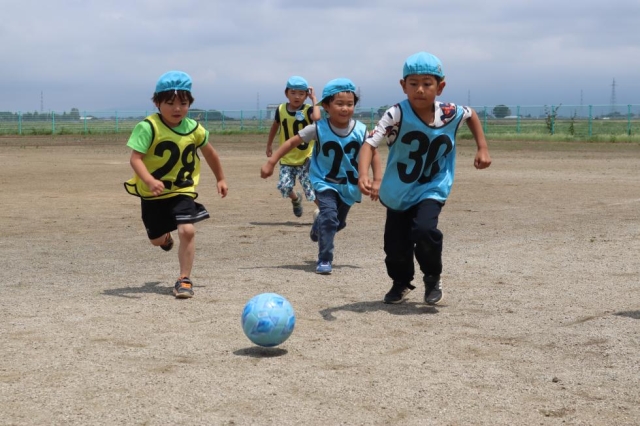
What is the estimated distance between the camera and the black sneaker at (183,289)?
6766 millimetres

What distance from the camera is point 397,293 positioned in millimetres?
6727

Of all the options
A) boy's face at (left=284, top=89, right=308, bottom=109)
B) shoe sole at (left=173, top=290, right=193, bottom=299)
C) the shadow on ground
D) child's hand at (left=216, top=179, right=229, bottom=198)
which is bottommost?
the shadow on ground

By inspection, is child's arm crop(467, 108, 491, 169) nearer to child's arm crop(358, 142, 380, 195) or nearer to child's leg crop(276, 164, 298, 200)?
child's arm crop(358, 142, 380, 195)

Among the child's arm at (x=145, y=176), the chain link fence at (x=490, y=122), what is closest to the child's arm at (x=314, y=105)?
the child's arm at (x=145, y=176)

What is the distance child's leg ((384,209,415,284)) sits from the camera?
6.78m

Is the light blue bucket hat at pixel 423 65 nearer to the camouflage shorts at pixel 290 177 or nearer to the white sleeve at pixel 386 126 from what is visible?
the white sleeve at pixel 386 126

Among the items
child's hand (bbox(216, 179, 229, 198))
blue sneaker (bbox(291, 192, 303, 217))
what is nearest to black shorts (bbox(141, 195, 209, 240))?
child's hand (bbox(216, 179, 229, 198))

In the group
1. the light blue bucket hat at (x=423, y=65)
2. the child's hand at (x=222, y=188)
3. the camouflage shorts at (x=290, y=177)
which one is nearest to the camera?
the light blue bucket hat at (x=423, y=65)

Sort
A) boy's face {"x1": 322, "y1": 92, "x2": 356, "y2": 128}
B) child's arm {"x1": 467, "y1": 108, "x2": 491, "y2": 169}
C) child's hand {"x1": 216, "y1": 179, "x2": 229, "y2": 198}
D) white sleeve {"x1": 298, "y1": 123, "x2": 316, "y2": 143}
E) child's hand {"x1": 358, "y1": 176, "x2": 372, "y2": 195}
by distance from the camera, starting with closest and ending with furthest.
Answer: child's hand {"x1": 358, "y1": 176, "x2": 372, "y2": 195} < child's arm {"x1": 467, "y1": 108, "x2": 491, "y2": 169} < child's hand {"x1": 216, "y1": 179, "x2": 229, "y2": 198} < boy's face {"x1": 322, "y1": 92, "x2": 356, "y2": 128} < white sleeve {"x1": 298, "y1": 123, "x2": 316, "y2": 143}

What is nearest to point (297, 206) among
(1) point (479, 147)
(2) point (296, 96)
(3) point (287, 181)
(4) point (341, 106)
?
(3) point (287, 181)

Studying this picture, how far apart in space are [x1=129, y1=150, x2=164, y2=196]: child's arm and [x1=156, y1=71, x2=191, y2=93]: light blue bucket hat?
0.52 m

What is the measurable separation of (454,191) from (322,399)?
11793 mm

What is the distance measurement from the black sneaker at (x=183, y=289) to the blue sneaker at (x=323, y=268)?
4.59 ft

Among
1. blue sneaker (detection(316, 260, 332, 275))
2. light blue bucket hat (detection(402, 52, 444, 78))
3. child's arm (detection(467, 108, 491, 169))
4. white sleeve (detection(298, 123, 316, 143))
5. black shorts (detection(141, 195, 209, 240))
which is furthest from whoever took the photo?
white sleeve (detection(298, 123, 316, 143))
